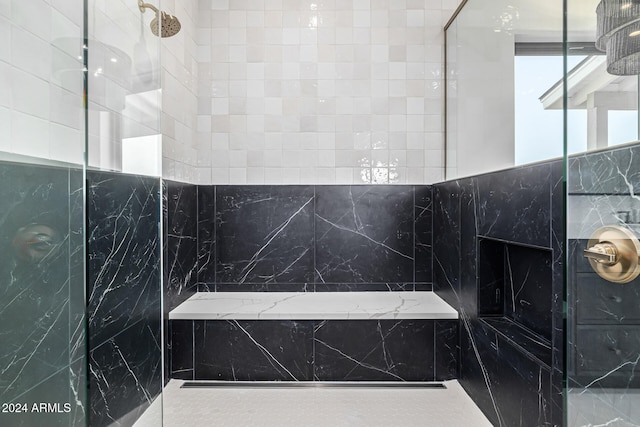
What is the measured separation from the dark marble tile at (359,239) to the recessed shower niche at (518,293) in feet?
2.57

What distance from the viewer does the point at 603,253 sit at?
2.10ft

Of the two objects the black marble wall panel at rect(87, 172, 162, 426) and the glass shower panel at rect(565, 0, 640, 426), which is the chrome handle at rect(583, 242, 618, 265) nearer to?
the glass shower panel at rect(565, 0, 640, 426)

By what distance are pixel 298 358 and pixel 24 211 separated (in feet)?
5.41

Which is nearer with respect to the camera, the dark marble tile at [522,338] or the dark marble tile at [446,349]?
the dark marble tile at [522,338]

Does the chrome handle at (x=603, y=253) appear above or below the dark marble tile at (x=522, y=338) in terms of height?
above

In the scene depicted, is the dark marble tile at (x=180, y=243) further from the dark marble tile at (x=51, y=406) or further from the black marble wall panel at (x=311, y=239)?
the dark marble tile at (x=51, y=406)

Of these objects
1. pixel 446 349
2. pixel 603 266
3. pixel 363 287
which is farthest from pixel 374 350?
pixel 603 266

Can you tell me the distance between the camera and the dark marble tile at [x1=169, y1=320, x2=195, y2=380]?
206 cm

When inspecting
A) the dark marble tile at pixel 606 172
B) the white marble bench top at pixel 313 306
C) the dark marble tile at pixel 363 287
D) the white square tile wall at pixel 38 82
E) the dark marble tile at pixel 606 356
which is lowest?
the white marble bench top at pixel 313 306

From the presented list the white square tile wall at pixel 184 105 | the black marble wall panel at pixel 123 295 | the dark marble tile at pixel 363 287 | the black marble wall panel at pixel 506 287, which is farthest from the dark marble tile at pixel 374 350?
the white square tile wall at pixel 184 105

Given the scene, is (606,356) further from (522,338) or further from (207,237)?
(207,237)

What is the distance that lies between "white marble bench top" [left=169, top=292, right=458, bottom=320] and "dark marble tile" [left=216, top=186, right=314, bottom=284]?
0.46ft

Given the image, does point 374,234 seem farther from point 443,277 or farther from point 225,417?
point 225,417

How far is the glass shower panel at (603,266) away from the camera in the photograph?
626 millimetres
